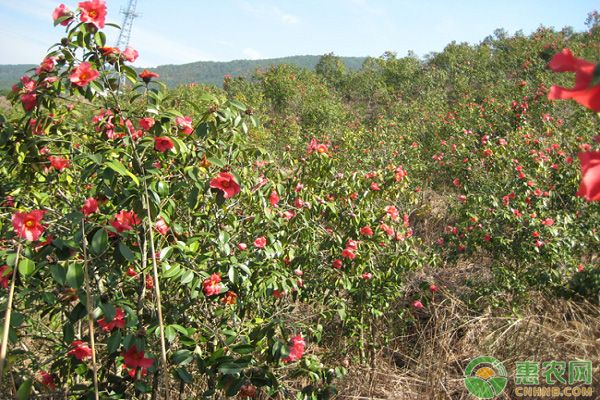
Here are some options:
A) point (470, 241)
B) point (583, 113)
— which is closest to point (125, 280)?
point (470, 241)

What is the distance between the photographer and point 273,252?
64.5 inches

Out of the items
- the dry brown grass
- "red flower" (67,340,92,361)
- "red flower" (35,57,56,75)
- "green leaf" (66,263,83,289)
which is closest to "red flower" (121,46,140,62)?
"red flower" (35,57,56,75)

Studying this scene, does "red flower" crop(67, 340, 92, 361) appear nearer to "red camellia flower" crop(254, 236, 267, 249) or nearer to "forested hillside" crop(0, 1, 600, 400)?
"forested hillside" crop(0, 1, 600, 400)

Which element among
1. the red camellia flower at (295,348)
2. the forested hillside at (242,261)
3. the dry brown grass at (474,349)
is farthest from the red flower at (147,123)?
the dry brown grass at (474,349)

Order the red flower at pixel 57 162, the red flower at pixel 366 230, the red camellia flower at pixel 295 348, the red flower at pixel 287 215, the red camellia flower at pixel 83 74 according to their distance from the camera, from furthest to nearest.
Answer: the red flower at pixel 366 230
the red flower at pixel 287 215
the red flower at pixel 57 162
the red camellia flower at pixel 295 348
the red camellia flower at pixel 83 74

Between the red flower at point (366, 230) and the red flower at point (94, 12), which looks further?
the red flower at point (366, 230)

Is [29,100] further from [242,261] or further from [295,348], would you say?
[295,348]

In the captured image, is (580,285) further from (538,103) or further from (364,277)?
(538,103)

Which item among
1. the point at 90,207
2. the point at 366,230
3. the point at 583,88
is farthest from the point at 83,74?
the point at 366,230

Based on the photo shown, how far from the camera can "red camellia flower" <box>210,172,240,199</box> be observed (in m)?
1.32

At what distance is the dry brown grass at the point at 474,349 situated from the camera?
1.71m

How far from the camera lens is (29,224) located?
3.61 ft

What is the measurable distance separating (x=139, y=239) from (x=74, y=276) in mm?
345

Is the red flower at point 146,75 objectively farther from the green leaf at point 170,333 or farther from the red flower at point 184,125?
the green leaf at point 170,333
